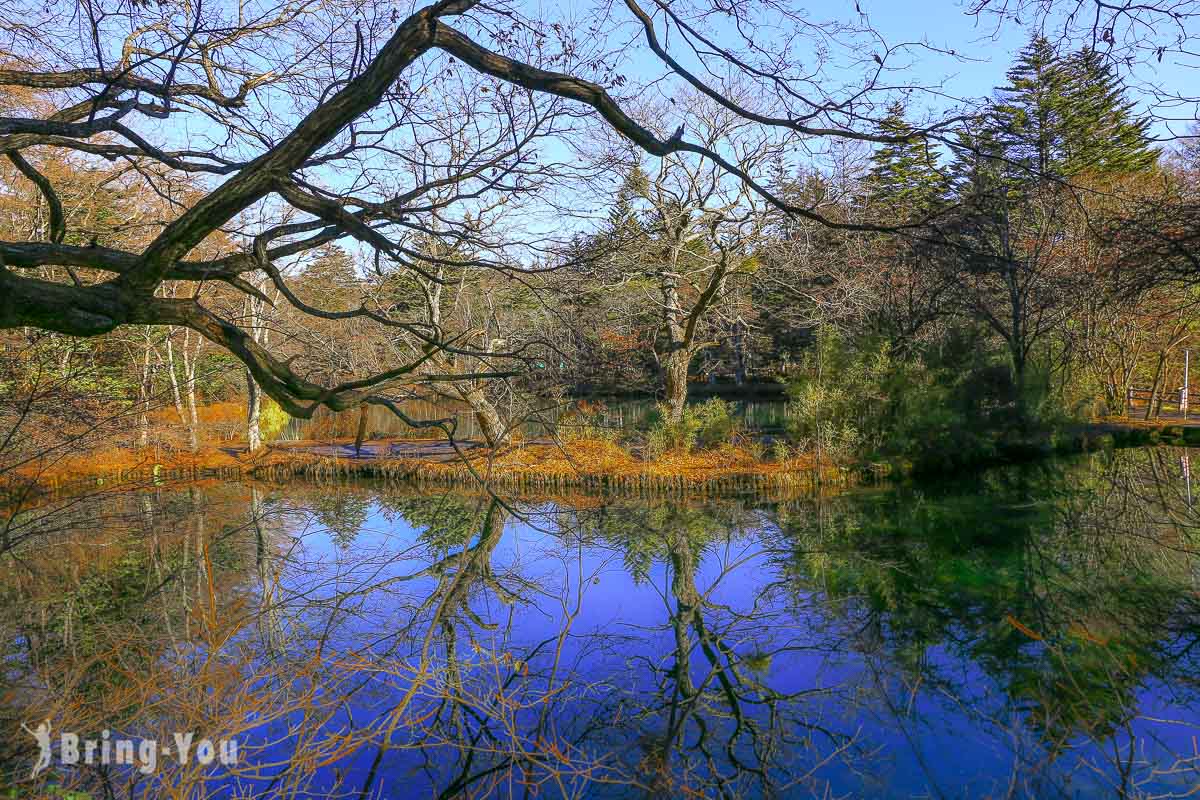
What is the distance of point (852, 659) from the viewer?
264 inches

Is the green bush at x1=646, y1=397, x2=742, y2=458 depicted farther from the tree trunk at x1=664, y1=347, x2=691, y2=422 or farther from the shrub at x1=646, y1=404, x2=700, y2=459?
the tree trunk at x1=664, y1=347, x2=691, y2=422

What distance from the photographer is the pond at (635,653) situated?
453 cm

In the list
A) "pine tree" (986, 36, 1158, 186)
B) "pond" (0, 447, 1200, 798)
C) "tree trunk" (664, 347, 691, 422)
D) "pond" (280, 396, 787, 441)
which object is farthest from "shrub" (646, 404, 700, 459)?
"pine tree" (986, 36, 1158, 186)

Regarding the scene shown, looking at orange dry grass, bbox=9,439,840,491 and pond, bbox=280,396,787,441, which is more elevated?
pond, bbox=280,396,787,441

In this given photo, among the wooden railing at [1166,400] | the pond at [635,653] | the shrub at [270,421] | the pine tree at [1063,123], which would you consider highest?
the pine tree at [1063,123]

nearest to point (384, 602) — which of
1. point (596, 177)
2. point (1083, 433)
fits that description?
point (596, 177)

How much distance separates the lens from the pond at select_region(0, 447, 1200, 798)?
14.9 feet

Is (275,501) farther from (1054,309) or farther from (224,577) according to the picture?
(1054,309)

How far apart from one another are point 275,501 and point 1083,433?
15814 millimetres

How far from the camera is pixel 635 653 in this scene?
692 centimetres

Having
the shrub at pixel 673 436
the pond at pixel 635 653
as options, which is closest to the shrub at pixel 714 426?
the shrub at pixel 673 436

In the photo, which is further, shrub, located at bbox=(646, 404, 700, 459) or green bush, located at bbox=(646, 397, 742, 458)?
green bush, located at bbox=(646, 397, 742, 458)

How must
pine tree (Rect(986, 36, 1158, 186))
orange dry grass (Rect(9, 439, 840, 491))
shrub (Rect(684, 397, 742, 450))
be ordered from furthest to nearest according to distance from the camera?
shrub (Rect(684, 397, 742, 450))
orange dry grass (Rect(9, 439, 840, 491))
pine tree (Rect(986, 36, 1158, 186))

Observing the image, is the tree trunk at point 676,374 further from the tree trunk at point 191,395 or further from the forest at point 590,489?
the tree trunk at point 191,395
